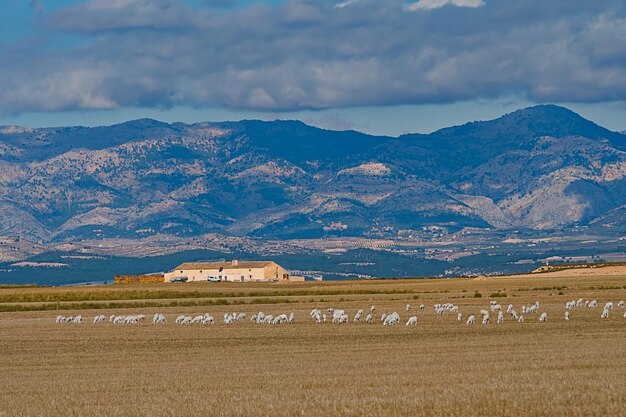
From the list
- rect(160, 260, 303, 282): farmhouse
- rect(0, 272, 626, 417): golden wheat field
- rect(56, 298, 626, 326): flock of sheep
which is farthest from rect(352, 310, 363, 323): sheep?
rect(160, 260, 303, 282): farmhouse

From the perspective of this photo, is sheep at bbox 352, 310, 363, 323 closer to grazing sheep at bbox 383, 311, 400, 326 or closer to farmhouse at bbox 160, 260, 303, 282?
grazing sheep at bbox 383, 311, 400, 326

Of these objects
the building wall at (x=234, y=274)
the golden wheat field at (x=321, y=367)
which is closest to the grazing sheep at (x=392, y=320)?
the golden wheat field at (x=321, y=367)

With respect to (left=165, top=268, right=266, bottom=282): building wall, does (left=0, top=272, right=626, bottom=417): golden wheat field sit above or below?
above

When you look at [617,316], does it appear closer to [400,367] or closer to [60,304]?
[400,367]

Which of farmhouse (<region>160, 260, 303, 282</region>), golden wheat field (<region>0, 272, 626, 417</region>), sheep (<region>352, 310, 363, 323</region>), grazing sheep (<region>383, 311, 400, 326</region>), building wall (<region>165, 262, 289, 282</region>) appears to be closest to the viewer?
golden wheat field (<region>0, 272, 626, 417</region>)

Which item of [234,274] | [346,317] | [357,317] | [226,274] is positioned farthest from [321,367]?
[226,274]

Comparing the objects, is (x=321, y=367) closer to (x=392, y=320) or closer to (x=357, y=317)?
(x=392, y=320)

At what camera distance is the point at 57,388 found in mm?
37938

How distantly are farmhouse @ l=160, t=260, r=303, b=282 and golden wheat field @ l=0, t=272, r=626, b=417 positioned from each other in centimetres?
10773

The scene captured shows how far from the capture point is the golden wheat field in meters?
31.2

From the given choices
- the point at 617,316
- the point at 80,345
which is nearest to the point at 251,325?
the point at 80,345

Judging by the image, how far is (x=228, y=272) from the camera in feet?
610

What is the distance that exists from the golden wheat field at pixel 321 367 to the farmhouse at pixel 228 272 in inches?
4241

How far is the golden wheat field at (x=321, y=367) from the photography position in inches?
1229
